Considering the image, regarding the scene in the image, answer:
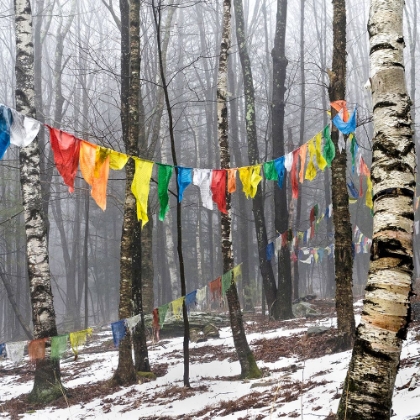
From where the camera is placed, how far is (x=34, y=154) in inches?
361

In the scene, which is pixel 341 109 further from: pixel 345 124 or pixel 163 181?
pixel 163 181

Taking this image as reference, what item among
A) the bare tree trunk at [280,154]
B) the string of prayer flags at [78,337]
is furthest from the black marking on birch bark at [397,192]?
the bare tree trunk at [280,154]

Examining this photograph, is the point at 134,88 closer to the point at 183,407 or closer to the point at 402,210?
the point at 183,407

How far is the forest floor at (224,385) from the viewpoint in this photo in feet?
18.6

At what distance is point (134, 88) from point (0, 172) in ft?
53.4

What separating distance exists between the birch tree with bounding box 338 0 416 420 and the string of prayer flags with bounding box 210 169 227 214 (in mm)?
4432

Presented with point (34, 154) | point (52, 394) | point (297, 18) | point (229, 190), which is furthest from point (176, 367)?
point (297, 18)

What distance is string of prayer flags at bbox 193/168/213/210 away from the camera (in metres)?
7.94

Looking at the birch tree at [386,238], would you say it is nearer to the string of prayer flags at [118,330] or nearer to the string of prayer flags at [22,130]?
the string of prayer flags at [22,130]

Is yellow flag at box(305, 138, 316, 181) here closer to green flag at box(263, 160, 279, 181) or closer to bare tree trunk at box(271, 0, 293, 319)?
green flag at box(263, 160, 279, 181)

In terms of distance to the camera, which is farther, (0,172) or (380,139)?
(0,172)

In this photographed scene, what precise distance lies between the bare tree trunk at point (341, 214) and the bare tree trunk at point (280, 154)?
5.14 m

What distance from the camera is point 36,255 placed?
895cm

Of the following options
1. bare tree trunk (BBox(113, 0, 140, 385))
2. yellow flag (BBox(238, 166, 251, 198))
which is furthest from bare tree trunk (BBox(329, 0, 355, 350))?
bare tree trunk (BBox(113, 0, 140, 385))
